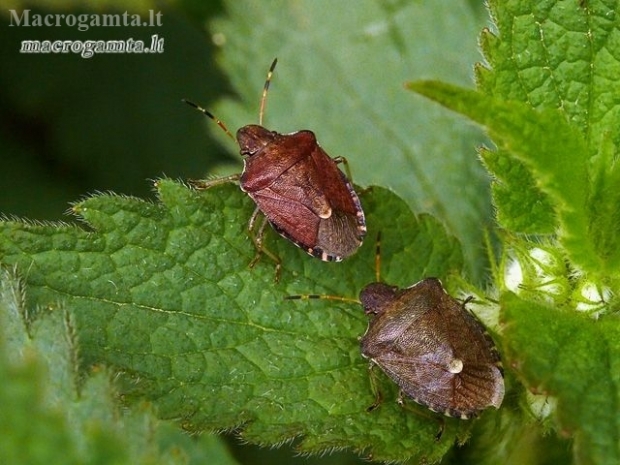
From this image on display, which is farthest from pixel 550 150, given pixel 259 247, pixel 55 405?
pixel 55 405

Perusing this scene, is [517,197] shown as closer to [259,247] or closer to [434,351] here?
[434,351]

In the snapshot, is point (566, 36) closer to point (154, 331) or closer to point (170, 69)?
point (154, 331)

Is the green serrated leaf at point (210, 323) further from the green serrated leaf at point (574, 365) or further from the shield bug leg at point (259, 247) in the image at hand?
the green serrated leaf at point (574, 365)

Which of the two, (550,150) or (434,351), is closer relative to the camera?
(550,150)

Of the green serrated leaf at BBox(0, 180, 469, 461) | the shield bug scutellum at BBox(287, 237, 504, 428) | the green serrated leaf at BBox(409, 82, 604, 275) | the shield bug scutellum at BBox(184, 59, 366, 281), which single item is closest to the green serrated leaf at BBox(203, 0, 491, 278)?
the shield bug scutellum at BBox(184, 59, 366, 281)

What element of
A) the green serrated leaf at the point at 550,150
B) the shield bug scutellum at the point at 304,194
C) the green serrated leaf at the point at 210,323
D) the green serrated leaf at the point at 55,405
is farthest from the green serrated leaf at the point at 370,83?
the green serrated leaf at the point at 55,405

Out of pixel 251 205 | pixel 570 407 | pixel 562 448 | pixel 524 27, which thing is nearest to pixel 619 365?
pixel 570 407
